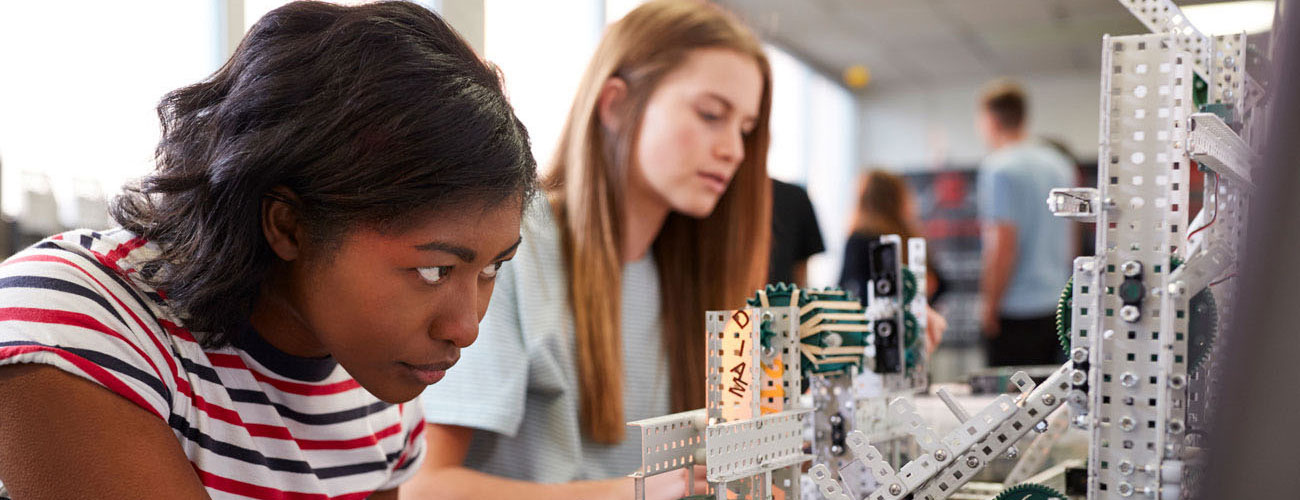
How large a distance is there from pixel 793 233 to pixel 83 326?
1.68 meters

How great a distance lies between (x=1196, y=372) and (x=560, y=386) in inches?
36.0

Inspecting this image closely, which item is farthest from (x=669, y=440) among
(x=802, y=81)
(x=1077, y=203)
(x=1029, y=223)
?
(x=802, y=81)

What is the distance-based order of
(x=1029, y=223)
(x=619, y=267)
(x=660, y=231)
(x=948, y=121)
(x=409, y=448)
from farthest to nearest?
(x=948, y=121), (x=1029, y=223), (x=660, y=231), (x=619, y=267), (x=409, y=448)

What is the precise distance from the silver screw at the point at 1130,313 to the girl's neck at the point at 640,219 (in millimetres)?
896

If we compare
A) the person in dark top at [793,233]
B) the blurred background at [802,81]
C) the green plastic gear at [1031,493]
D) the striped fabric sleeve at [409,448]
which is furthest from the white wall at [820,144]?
the green plastic gear at [1031,493]

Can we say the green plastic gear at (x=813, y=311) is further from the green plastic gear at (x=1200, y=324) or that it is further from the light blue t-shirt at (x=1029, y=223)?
the light blue t-shirt at (x=1029, y=223)

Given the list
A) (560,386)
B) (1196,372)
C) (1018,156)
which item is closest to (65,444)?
(560,386)

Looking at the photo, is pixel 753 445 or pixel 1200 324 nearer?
pixel 1200 324

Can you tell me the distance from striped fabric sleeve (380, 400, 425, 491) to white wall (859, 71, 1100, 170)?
25.8ft

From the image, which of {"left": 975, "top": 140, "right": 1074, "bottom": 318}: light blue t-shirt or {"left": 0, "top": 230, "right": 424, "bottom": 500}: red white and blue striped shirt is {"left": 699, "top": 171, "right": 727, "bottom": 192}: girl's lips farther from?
{"left": 975, "top": 140, "right": 1074, "bottom": 318}: light blue t-shirt


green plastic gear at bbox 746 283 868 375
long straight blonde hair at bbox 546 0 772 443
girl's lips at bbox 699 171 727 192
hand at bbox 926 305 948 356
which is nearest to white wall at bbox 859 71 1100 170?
hand at bbox 926 305 948 356

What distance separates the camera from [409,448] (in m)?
1.38

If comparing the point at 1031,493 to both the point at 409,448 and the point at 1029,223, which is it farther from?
the point at 1029,223

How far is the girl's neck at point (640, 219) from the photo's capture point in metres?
1.75
